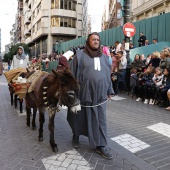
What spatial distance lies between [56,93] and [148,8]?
2716 cm

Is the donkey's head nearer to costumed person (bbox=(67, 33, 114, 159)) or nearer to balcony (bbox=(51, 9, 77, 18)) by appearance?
costumed person (bbox=(67, 33, 114, 159))

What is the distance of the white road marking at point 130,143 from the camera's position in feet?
15.2

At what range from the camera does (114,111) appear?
25.9ft

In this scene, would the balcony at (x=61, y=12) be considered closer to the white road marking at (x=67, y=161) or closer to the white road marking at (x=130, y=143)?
the white road marking at (x=130, y=143)

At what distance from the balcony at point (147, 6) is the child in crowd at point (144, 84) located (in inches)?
721

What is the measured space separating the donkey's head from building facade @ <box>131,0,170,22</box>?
24.2 meters

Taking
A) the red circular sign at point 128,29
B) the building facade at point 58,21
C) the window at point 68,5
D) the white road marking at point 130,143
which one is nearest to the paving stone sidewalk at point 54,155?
the white road marking at point 130,143

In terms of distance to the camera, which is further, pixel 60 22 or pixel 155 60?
pixel 60 22

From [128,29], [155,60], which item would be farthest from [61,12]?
[155,60]

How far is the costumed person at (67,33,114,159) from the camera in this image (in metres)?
4.12

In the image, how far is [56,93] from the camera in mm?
4051

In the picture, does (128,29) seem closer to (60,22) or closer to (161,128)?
(161,128)

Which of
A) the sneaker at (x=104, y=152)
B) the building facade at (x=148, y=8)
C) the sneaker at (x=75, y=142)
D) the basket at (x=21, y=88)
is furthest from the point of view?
the building facade at (x=148, y=8)

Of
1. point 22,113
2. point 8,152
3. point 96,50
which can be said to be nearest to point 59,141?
point 8,152
